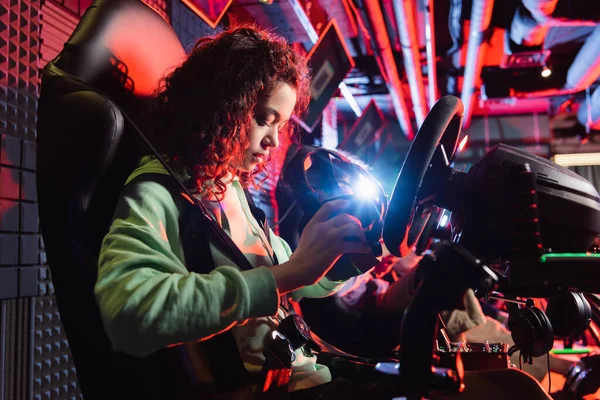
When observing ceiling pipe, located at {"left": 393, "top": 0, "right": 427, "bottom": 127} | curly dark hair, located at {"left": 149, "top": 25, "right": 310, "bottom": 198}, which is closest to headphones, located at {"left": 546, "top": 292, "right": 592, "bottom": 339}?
curly dark hair, located at {"left": 149, "top": 25, "right": 310, "bottom": 198}

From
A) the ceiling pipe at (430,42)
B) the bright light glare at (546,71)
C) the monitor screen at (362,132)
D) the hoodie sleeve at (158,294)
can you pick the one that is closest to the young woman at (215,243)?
the hoodie sleeve at (158,294)

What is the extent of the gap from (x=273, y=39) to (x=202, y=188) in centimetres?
42

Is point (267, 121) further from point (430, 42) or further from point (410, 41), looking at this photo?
point (430, 42)

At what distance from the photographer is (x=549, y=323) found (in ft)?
3.12

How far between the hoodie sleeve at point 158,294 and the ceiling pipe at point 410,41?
2266 millimetres

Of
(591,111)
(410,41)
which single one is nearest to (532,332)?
(410,41)

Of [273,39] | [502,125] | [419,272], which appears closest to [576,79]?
[502,125]

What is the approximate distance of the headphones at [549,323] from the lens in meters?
0.95

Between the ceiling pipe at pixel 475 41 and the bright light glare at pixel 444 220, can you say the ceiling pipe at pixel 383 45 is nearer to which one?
the ceiling pipe at pixel 475 41

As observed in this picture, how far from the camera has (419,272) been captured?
65cm

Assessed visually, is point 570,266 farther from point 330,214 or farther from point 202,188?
point 202,188

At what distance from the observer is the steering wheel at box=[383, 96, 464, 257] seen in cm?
78

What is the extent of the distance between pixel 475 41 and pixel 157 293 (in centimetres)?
418

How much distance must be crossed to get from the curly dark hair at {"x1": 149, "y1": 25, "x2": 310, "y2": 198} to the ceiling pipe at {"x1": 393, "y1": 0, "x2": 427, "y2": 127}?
1882 mm
